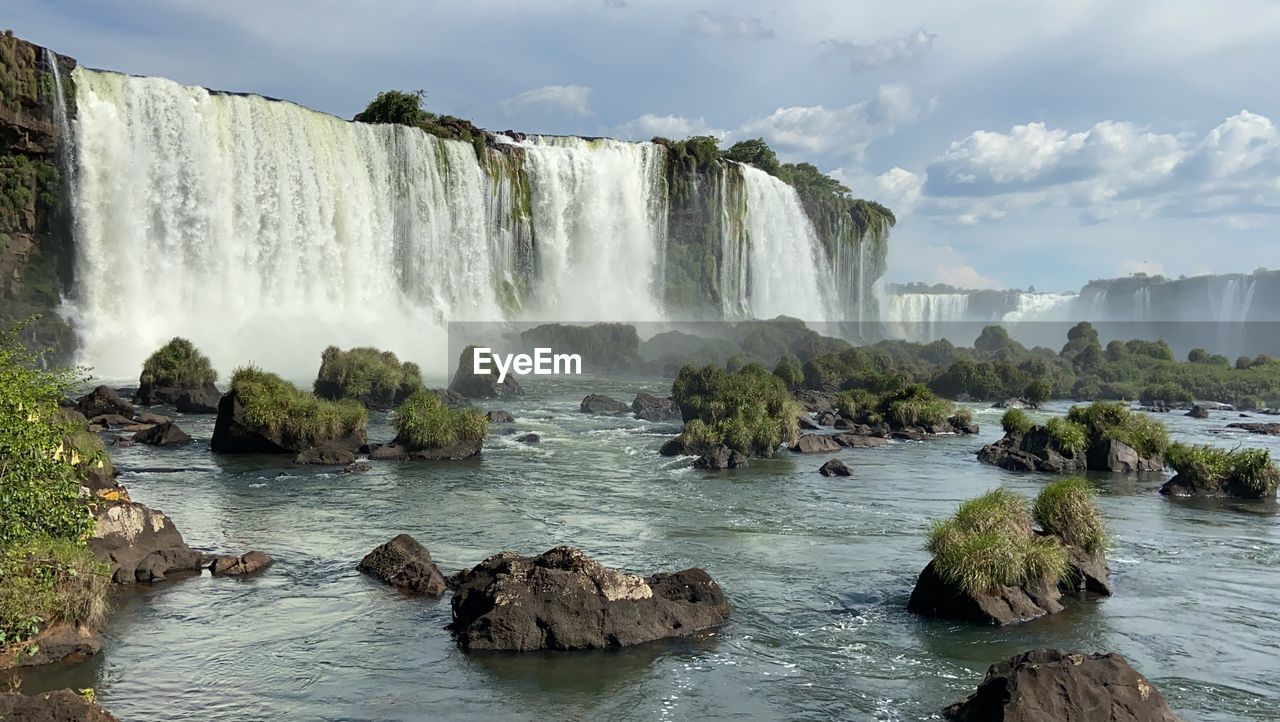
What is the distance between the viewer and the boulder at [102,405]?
108ft

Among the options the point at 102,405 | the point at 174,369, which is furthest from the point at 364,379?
the point at 102,405

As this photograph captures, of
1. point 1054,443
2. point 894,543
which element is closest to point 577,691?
point 894,543

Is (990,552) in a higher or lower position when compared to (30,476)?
lower

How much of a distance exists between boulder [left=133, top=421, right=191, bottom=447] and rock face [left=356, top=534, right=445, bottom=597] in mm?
15036

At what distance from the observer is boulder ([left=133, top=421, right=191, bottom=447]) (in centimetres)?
3020

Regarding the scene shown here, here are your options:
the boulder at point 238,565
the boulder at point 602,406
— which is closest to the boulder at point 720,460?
the boulder at point 602,406

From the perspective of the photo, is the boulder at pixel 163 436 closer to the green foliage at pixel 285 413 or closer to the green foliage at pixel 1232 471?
the green foliage at pixel 285 413

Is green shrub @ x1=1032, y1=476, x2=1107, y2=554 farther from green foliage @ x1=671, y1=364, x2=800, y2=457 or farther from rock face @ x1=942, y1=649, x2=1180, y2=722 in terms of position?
green foliage @ x1=671, y1=364, x2=800, y2=457

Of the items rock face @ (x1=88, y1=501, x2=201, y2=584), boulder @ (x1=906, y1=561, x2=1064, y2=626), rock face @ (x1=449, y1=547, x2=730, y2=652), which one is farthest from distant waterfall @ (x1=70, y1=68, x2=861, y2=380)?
boulder @ (x1=906, y1=561, x2=1064, y2=626)

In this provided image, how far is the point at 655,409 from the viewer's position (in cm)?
4325

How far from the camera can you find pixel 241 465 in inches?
1097

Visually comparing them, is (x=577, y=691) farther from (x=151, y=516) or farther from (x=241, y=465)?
(x=241, y=465)

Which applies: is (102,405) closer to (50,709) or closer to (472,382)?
(472,382)

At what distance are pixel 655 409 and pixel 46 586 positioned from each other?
31.6 m
